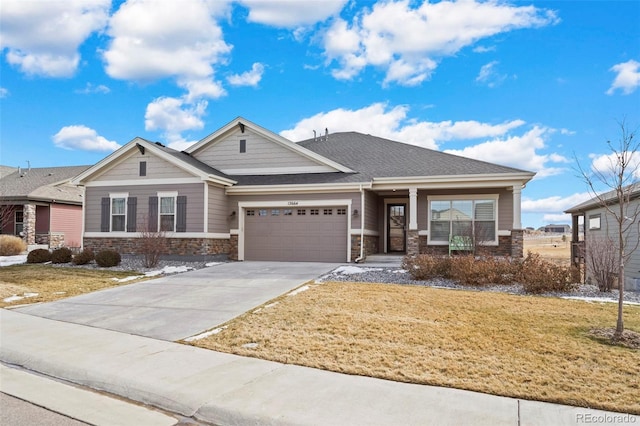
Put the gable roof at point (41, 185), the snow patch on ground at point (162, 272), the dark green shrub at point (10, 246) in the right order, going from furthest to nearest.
A: the gable roof at point (41, 185), the dark green shrub at point (10, 246), the snow patch on ground at point (162, 272)

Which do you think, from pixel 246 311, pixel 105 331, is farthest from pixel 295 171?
pixel 105 331

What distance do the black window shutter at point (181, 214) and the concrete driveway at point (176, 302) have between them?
355 centimetres

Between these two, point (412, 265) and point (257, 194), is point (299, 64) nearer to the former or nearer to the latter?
point (257, 194)

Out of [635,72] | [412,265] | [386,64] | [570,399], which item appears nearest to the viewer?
[570,399]

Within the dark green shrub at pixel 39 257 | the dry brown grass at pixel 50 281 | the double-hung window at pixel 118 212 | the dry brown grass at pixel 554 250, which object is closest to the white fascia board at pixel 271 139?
the double-hung window at pixel 118 212

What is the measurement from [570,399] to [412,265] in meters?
8.40

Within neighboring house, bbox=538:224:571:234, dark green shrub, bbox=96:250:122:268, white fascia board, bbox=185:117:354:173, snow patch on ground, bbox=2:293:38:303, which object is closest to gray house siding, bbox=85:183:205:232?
dark green shrub, bbox=96:250:122:268

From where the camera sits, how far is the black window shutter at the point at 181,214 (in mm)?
17281

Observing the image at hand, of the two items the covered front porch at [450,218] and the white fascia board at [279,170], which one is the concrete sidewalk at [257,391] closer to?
the covered front porch at [450,218]

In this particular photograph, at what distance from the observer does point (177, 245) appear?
1723cm

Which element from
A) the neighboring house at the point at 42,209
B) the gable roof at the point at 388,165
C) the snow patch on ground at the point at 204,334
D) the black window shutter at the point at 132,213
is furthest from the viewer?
the neighboring house at the point at 42,209

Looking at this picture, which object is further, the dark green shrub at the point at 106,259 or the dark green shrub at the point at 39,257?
the dark green shrub at the point at 39,257

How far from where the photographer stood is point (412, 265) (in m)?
12.8

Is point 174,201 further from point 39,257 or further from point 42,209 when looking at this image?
point 42,209
